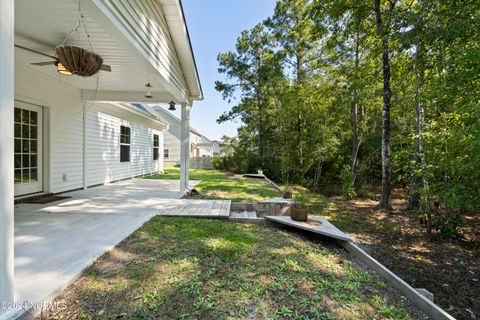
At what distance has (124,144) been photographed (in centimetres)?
925

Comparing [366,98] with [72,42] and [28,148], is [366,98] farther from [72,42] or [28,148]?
[28,148]

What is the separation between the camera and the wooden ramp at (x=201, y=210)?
14.2 ft

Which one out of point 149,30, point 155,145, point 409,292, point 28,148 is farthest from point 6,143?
point 155,145

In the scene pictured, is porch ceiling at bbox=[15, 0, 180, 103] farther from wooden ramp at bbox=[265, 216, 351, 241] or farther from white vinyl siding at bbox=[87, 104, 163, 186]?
wooden ramp at bbox=[265, 216, 351, 241]

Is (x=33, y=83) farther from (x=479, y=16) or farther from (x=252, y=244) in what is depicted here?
(x=479, y=16)

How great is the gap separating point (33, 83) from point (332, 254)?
21.7 feet

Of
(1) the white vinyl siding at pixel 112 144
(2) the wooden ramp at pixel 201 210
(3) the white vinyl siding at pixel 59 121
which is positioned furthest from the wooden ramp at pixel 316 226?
(1) the white vinyl siding at pixel 112 144

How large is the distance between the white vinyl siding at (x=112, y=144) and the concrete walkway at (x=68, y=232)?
183 cm

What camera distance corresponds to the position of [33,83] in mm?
5004

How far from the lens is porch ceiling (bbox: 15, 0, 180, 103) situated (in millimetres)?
2771

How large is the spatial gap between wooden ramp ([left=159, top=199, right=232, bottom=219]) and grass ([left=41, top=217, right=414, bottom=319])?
105 cm

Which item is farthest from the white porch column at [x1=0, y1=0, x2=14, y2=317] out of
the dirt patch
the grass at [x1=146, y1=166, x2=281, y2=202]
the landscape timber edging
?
the grass at [x1=146, y1=166, x2=281, y2=202]

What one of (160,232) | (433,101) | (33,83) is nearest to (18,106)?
(33,83)

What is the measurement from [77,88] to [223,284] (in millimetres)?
6794
